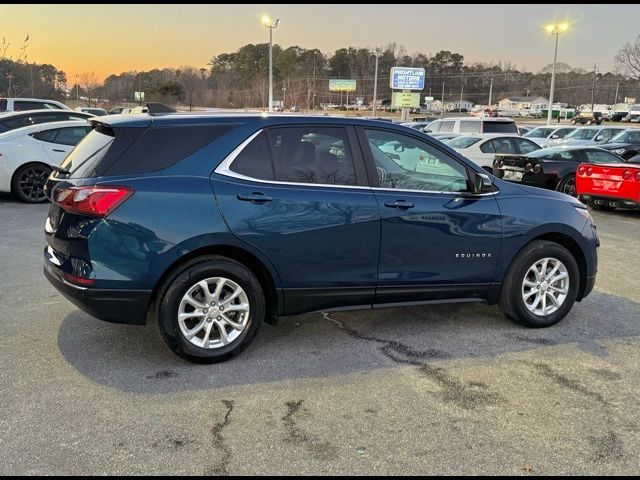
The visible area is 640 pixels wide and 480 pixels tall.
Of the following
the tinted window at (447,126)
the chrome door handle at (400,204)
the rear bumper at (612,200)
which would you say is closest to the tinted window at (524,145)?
the rear bumper at (612,200)

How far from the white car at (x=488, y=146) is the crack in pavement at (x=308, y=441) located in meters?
11.9

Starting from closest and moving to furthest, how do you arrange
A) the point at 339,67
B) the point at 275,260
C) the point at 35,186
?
the point at 275,260 → the point at 35,186 → the point at 339,67

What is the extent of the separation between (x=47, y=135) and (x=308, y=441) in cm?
974

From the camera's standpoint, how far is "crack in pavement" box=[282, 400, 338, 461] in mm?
2873

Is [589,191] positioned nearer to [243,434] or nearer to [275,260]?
[275,260]

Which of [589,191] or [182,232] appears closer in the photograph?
[182,232]

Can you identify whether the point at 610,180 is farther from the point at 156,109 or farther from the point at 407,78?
the point at 407,78

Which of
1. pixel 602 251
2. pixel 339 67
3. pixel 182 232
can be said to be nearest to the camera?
pixel 182 232

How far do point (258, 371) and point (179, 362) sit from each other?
0.59m

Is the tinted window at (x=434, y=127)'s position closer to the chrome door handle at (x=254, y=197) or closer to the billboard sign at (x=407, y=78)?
the chrome door handle at (x=254, y=197)

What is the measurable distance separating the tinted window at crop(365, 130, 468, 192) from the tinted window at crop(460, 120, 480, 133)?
15244mm

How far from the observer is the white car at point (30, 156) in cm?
1027

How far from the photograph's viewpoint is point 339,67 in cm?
11175

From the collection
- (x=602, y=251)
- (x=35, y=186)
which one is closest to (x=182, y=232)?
(x=602, y=251)
